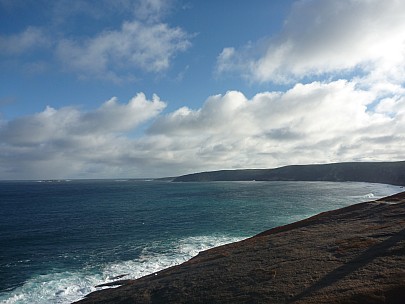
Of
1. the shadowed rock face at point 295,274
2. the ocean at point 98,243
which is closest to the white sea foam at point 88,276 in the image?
the ocean at point 98,243

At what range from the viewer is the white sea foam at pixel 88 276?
32062mm

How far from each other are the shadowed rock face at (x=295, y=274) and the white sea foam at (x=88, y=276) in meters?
3.60

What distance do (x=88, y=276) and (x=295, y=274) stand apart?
2482cm

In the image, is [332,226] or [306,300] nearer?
[306,300]

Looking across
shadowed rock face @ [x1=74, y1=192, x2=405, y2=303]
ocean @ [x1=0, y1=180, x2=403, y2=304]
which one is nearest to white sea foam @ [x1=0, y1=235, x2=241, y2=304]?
ocean @ [x1=0, y1=180, x2=403, y2=304]

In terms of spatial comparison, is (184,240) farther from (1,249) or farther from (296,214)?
(296,214)

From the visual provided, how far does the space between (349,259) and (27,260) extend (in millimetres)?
41264

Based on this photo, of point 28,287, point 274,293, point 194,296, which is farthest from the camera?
point 28,287

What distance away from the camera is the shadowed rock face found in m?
20.8

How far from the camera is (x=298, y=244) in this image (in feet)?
117

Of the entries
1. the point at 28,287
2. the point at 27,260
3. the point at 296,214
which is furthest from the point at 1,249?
the point at 296,214

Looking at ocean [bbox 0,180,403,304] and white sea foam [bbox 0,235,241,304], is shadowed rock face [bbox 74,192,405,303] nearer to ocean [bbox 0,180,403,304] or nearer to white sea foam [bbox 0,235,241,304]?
white sea foam [bbox 0,235,241,304]

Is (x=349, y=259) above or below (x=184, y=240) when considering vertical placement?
above

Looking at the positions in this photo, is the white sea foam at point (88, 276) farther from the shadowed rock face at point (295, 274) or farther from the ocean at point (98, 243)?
the shadowed rock face at point (295, 274)
